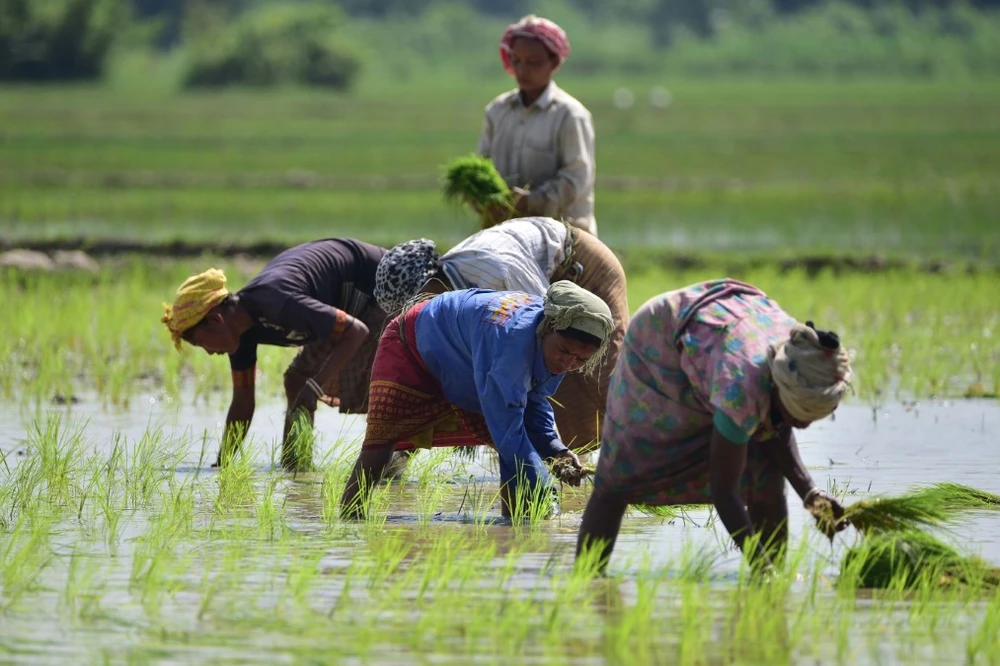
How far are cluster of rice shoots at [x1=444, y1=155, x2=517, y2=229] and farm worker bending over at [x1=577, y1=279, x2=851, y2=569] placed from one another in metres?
2.03

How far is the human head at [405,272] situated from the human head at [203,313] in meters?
0.61

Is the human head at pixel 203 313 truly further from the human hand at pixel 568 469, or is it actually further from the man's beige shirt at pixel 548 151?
the human hand at pixel 568 469

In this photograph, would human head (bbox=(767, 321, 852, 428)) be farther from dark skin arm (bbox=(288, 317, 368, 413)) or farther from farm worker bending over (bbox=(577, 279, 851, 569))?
dark skin arm (bbox=(288, 317, 368, 413))

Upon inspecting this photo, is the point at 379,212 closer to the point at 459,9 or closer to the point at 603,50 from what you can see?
the point at 603,50

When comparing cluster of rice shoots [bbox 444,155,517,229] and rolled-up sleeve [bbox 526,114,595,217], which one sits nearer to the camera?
cluster of rice shoots [bbox 444,155,517,229]

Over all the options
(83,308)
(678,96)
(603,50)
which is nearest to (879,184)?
(83,308)

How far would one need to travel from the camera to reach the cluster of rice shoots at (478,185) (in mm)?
6164

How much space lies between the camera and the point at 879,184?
821 inches

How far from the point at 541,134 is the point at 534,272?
1121mm

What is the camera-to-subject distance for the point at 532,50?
20.8 ft

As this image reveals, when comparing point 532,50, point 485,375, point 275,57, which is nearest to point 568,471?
point 485,375

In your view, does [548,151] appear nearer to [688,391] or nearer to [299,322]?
[299,322]

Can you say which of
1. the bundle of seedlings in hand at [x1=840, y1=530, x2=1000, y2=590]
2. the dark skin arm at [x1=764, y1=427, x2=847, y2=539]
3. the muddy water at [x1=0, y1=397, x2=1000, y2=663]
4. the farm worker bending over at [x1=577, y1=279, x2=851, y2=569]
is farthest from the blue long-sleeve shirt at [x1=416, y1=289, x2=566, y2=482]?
the bundle of seedlings in hand at [x1=840, y1=530, x2=1000, y2=590]

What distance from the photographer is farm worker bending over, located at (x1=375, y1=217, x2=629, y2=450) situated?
5.38 metres
